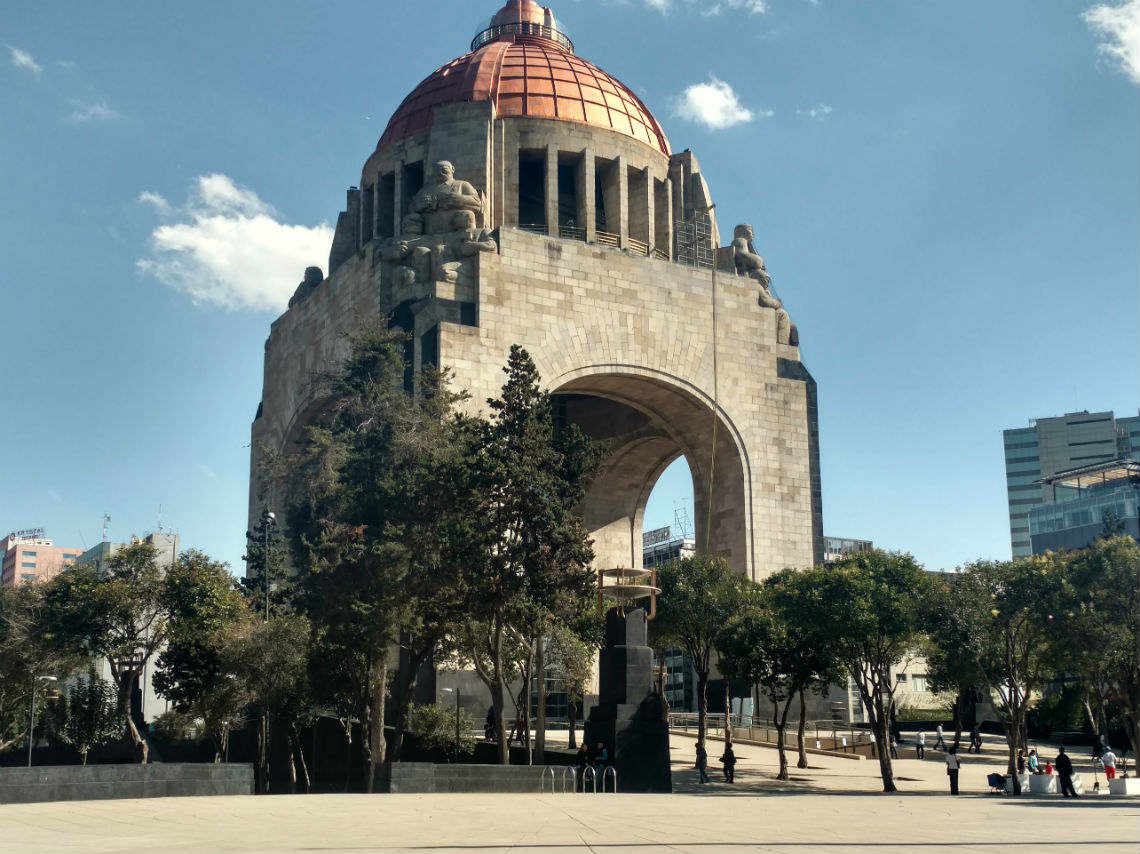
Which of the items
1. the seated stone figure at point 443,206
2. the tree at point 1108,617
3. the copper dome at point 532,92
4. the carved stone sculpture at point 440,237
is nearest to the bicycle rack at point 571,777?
the tree at point 1108,617

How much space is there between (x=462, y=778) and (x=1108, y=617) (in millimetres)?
14282

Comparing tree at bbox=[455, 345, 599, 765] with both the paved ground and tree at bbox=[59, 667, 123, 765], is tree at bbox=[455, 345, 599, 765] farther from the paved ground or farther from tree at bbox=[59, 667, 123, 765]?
tree at bbox=[59, 667, 123, 765]

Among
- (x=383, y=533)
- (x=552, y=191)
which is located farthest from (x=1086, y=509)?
(x=383, y=533)

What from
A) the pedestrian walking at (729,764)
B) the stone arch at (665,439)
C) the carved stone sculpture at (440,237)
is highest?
the carved stone sculpture at (440,237)

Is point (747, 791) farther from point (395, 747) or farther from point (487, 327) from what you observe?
point (487, 327)

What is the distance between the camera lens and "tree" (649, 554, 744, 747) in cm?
3084

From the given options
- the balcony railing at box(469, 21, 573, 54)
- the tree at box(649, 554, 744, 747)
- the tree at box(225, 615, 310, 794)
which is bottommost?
the tree at box(225, 615, 310, 794)

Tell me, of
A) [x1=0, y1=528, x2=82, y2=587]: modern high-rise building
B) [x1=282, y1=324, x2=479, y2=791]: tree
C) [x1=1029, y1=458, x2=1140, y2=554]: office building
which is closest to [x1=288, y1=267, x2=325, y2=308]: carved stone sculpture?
[x1=282, y1=324, x2=479, y2=791]: tree

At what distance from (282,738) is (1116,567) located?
21.6 metres

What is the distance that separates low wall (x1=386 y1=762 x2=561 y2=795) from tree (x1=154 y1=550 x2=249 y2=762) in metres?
8.84

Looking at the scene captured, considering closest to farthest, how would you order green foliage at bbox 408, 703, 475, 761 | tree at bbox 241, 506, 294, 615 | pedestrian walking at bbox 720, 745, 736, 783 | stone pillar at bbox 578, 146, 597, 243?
pedestrian walking at bbox 720, 745, 736, 783 < green foliage at bbox 408, 703, 475, 761 < tree at bbox 241, 506, 294, 615 < stone pillar at bbox 578, 146, 597, 243

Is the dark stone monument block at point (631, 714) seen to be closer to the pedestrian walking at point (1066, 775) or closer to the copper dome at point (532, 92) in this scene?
the pedestrian walking at point (1066, 775)

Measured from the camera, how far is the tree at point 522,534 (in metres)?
25.1

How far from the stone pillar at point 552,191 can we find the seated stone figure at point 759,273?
673 cm
